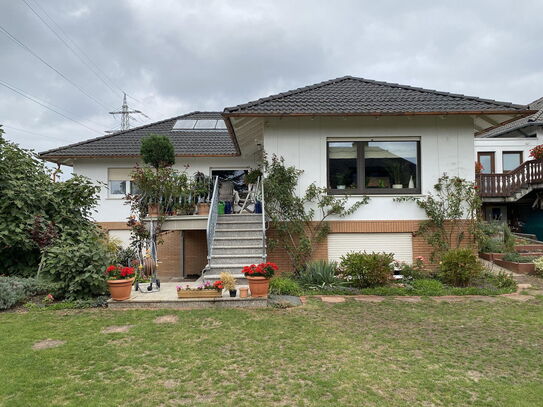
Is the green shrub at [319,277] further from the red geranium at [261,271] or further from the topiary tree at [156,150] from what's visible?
the topiary tree at [156,150]

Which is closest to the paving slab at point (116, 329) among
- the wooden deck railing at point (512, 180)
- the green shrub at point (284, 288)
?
the green shrub at point (284, 288)

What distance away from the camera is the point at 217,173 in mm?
14672

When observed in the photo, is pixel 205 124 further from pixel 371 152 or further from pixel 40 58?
pixel 371 152

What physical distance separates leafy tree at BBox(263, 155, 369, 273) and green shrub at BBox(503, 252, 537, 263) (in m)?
4.98

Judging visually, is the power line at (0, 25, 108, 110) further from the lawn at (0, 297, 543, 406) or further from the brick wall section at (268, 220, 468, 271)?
the brick wall section at (268, 220, 468, 271)

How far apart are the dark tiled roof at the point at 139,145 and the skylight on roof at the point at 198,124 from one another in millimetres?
425

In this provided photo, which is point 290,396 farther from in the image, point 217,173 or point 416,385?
point 217,173

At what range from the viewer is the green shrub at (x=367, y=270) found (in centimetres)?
764

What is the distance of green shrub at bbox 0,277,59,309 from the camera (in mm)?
6434

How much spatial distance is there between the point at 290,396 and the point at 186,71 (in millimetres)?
19915

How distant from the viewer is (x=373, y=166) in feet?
31.2

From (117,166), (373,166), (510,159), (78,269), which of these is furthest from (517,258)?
(117,166)

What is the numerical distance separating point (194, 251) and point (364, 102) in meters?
8.62

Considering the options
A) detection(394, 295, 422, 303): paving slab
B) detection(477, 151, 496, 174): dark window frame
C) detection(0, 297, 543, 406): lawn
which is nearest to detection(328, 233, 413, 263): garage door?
detection(394, 295, 422, 303): paving slab
